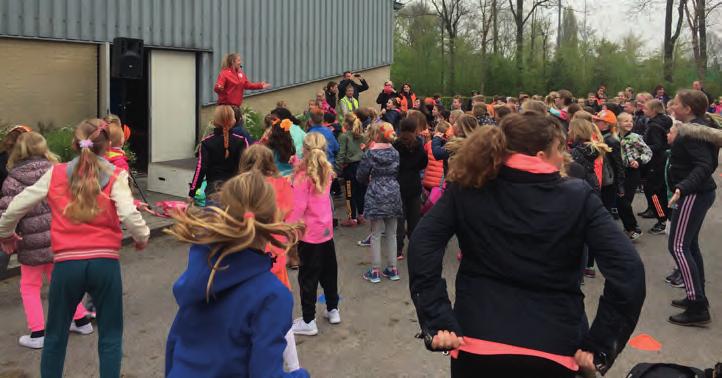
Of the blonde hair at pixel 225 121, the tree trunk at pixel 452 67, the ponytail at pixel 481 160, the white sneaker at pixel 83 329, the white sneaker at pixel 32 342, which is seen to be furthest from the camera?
the tree trunk at pixel 452 67

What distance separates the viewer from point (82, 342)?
5.40 m

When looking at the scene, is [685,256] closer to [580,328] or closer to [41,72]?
[580,328]

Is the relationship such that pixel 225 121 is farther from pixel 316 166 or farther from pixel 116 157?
pixel 316 166

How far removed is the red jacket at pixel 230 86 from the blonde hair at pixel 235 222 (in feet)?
27.4

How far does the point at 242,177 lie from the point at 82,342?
3446mm

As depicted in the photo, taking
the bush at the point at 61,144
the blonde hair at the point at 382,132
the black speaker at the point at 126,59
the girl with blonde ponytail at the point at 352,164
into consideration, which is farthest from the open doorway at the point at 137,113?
the blonde hair at the point at 382,132

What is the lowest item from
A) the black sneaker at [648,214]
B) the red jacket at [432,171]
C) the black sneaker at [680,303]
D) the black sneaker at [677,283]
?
the black sneaker at [680,303]

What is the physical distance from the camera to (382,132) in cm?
721

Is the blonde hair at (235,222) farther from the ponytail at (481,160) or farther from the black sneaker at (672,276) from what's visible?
the black sneaker at (672,276)

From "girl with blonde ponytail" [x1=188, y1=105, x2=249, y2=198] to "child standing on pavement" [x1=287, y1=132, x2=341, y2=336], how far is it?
4.13 feet

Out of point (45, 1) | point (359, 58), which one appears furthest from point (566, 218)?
point (359, 58)

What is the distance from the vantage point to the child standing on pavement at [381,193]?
7.23m

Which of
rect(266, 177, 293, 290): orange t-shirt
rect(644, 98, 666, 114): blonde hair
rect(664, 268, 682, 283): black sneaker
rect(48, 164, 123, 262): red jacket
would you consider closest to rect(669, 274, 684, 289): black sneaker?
rect(664, 268, 682, 283): black sneaker

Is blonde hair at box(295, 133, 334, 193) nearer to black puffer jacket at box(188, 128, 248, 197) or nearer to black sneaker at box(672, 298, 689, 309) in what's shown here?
black puffer jacket at box(188, 128, 248, 197)
